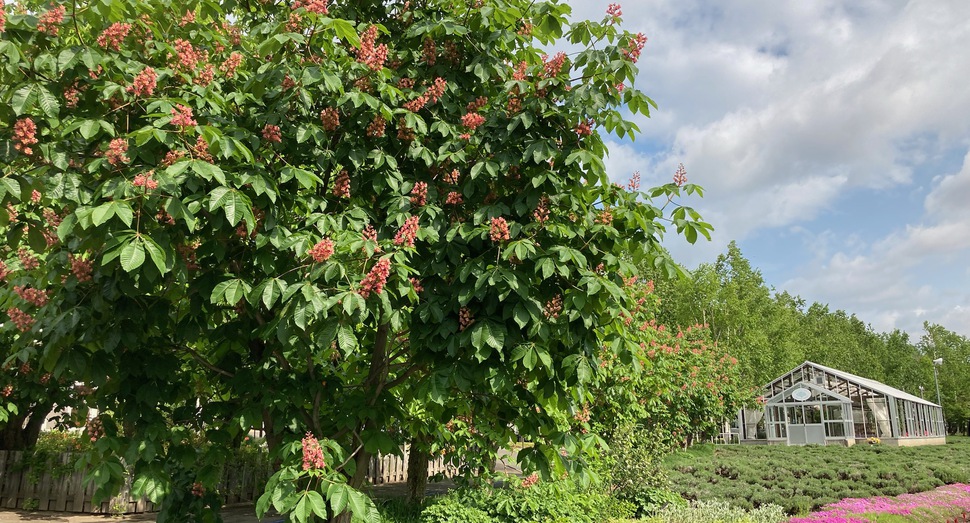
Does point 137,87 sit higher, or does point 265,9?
point 265,9

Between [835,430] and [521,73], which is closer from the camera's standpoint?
[521,73]

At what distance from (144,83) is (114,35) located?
0.40m

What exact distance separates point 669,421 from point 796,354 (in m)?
35.4

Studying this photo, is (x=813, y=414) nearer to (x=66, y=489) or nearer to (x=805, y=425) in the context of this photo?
(x=805, y=425)

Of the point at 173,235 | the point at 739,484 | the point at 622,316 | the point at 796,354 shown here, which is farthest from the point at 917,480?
the point at 796,354

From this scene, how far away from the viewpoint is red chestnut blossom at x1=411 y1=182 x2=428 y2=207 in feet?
14.4

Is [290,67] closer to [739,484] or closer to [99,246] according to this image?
[99,246]

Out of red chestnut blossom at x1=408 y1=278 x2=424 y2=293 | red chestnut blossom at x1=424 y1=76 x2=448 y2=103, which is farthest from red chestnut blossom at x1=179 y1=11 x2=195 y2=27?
red chestnut blossom at x1=408 y1=278 x2=424 y2=293

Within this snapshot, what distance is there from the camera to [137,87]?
3762 mm

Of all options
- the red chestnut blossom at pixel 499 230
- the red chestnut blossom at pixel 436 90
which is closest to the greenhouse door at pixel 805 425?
the red chestnut blossom at pixel 436 90

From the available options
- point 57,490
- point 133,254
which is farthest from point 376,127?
point 57,490

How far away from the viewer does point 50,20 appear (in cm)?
375

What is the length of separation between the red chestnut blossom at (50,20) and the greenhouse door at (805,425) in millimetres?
39661

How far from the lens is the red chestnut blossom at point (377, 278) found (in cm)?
345
